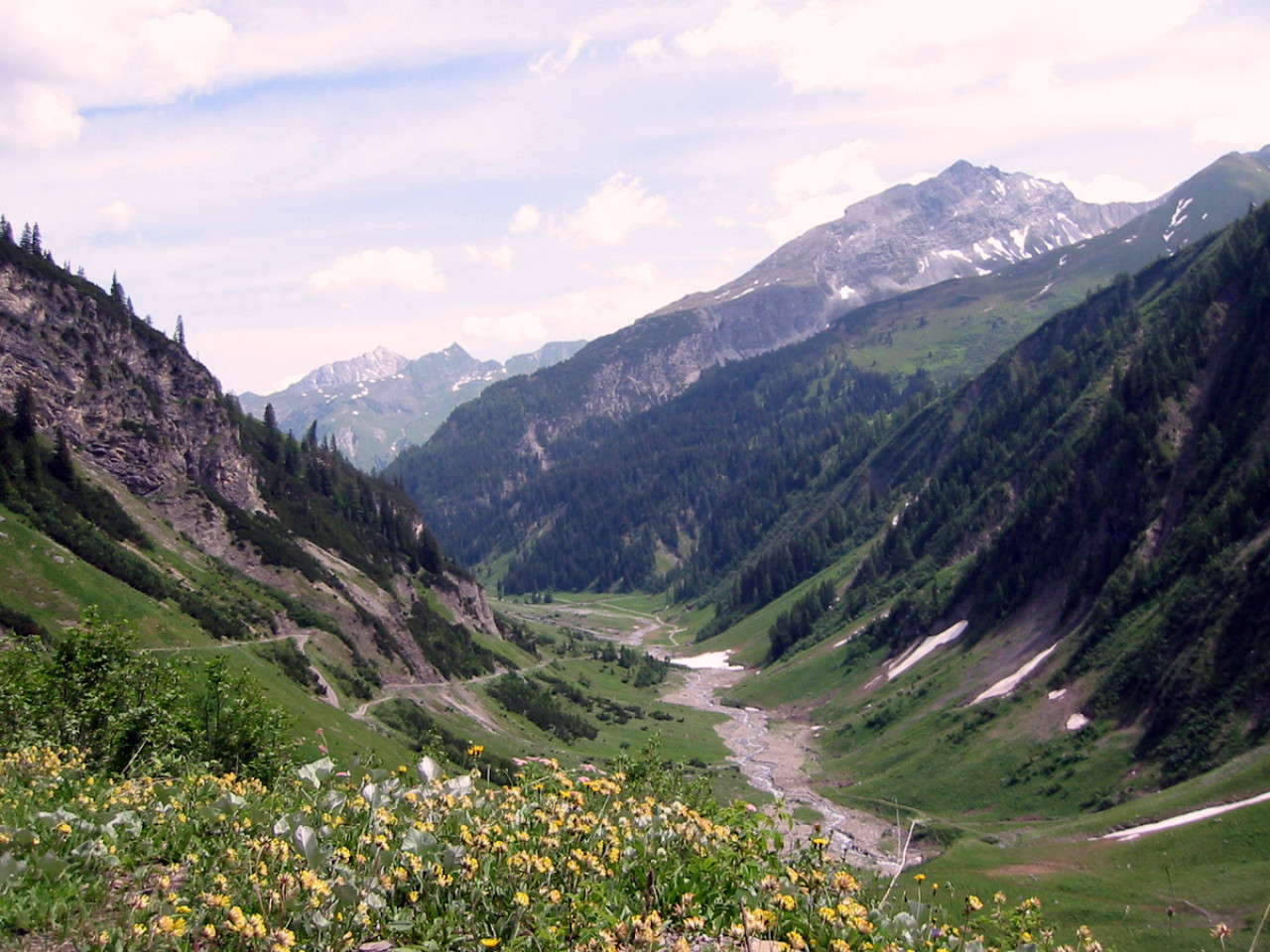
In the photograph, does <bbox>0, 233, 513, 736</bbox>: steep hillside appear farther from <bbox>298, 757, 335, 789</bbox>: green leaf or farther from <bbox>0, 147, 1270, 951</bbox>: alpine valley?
<bbox>298, 757, 335, 789</bbox>: green leaf

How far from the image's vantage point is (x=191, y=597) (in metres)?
80.7

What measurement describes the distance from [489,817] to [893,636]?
441 ft

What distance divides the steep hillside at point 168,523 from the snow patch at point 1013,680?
6798 cm

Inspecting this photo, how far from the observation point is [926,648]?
12325 cm

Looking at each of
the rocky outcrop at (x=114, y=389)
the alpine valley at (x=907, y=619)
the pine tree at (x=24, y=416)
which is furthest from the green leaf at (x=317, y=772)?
the rocky outcrop at (x=114, y=389)

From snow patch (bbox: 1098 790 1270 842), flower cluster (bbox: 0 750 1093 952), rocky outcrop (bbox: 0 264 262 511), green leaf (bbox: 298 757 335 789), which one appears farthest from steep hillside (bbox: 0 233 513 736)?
snow patch (bbox: 1098 790 1270 842)

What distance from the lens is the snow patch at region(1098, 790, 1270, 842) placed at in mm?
Answer: 49769

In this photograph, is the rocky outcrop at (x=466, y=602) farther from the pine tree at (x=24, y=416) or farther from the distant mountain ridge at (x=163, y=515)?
the pine tree at (x=24, y=416)

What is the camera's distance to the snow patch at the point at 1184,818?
49769 mm

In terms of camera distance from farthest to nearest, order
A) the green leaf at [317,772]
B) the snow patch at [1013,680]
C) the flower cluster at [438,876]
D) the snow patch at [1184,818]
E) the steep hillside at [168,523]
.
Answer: the snow patch at [1013,680]
the steep hillside at [168,523]
the snow patch at [1184,818]
the green leaf at [317,772]
the flower cluster at [438,876]

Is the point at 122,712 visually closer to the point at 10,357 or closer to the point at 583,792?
the point at 583,792

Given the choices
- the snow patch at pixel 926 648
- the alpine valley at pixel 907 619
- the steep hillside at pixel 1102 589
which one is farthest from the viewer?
the snow patch at pixel 926 648

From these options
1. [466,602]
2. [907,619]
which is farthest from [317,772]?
[466,602]

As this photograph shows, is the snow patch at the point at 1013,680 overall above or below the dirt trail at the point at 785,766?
above
